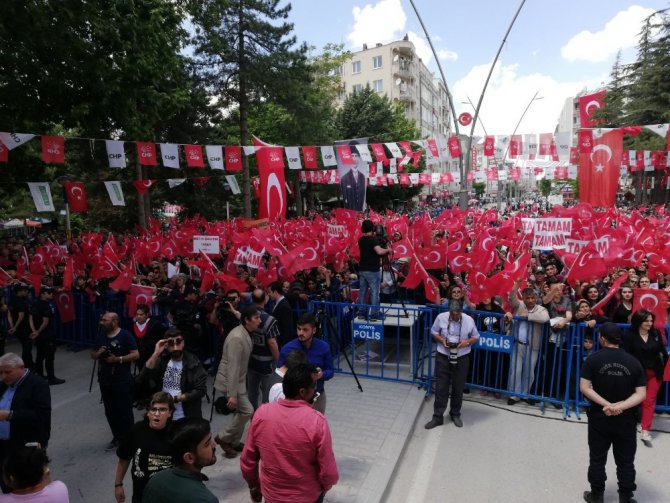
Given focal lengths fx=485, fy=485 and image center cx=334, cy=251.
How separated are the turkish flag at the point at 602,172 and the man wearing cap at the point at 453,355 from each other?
36.8ft

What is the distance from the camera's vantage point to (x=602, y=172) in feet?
49.6

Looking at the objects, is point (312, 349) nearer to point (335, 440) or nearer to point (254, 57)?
point (335, 440)

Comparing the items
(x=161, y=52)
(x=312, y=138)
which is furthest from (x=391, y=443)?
(x=312, y=138)

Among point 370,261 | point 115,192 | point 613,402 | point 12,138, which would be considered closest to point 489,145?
point 370,261

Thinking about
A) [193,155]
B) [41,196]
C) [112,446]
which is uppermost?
[193,155]

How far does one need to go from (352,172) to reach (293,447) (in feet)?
47.7

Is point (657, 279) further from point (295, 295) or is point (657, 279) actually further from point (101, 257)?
point (101, 257)

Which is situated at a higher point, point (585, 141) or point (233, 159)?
point (585, 141)

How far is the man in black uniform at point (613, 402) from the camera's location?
13.2ft

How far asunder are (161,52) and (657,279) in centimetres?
1379

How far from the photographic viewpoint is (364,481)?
469 cm

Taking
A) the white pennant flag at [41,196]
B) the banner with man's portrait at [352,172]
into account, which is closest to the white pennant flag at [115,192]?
the white pennant flag at [41,196]

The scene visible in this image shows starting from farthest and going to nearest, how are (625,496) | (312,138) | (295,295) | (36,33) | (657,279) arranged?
1. (312,138)
2. (36,33)
3. (657,279)
4. (295,295)
5. (625,496)

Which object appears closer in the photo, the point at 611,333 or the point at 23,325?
the point at 611,333
